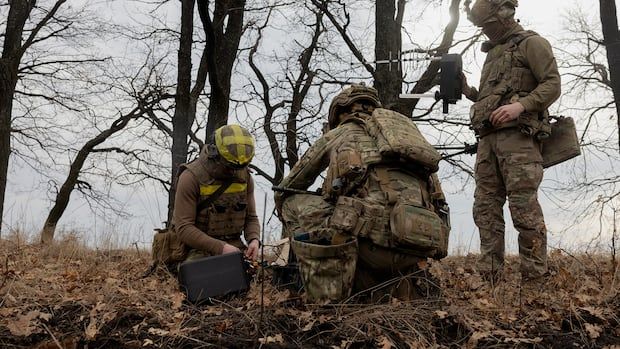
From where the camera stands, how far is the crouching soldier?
4.14 metres

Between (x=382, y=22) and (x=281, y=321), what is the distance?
7273 millimetres

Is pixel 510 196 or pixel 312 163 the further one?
pixel 510 196

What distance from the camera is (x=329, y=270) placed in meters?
4.16

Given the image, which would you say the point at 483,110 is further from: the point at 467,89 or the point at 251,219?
the point at 251,219

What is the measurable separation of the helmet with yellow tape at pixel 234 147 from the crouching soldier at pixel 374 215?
0.98 m

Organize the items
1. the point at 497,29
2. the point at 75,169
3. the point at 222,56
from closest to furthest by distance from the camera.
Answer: the point at 497,29 < the point at 222,56 < the point at 75,169

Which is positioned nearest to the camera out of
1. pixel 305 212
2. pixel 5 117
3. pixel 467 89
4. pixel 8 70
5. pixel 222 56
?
pixel 305 212

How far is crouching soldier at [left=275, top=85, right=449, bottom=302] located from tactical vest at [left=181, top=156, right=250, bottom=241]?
131 centimetres

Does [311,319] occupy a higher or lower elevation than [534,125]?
lower

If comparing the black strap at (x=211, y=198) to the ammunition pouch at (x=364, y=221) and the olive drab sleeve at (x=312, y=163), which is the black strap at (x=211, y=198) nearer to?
the olive drab sleeve at (x=312, y=163)

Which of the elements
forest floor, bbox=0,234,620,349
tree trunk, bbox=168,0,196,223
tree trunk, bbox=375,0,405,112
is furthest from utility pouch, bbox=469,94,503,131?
tree trunk, bbox=168,0,196,223

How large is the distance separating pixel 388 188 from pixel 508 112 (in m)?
1.60

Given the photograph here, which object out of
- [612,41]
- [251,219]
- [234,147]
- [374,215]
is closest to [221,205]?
Answer: [251,219]

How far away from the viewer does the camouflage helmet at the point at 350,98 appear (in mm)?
5141
